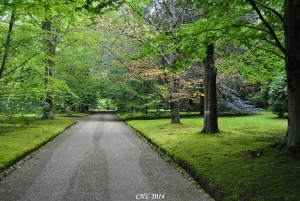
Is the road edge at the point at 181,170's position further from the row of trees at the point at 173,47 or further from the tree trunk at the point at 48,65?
the tree trunk at the point at 48,65

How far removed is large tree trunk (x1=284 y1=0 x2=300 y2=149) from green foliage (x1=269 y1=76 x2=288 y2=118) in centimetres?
1685

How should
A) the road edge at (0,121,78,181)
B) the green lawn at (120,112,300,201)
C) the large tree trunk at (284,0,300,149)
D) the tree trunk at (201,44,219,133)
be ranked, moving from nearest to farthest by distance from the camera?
the green lawn at (120,112,300,201), the large tree trunk at (284,0,300,149), the road edge at (0,121,78,181), the tree trunk at (201,44,219,133)

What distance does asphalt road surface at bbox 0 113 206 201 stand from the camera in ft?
18.8

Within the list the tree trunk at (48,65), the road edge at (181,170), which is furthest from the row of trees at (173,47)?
the road edge at (181,170)

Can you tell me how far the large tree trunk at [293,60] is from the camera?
270 inches

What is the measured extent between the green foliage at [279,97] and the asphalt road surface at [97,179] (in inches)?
644

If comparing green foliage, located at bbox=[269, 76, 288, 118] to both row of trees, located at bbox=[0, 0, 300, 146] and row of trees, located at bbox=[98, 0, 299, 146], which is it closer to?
row of trees, located at bbox=[0, 0, 300, 146]

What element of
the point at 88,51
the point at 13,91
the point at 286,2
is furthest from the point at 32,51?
the point at 88,51

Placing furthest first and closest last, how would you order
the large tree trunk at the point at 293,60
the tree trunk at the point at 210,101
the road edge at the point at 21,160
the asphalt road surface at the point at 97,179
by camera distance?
1. the tree trunk at the point at 210,101
2. the road edge at the point at 21,160
3. the large tree trunk at the point at 293,60
4. the asphalt road surface at the point at 97,179

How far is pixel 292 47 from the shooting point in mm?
6930

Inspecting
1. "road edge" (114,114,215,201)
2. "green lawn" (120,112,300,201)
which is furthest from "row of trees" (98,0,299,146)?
"road edge" (114,114,215,201)

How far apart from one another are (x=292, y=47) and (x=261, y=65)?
259 inches

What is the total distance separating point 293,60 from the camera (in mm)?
6902

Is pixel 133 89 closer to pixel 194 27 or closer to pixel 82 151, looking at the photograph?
pixel 82 151
